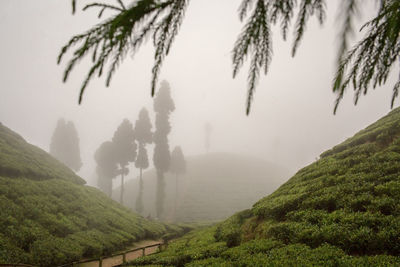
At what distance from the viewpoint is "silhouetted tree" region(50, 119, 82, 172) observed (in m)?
41.8

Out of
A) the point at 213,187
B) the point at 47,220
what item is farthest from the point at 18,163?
the point at 213,187

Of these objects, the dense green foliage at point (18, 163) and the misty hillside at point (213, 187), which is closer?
the dense green foliage at point (18, 163)

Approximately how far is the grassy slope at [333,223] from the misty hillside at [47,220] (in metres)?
A: 4.17

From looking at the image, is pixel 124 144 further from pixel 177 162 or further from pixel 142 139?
pixel 177 162

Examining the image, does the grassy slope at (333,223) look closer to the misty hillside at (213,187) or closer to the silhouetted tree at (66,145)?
the misty hillside at (213,187)

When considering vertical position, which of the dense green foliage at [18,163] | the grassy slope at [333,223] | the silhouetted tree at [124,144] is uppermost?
the silhouetted tree at [124,144]

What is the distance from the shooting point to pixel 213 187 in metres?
50.0

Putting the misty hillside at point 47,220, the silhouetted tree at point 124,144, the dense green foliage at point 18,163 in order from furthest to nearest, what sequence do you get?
the silhouetted tree at point 124,144
the dense green foliage at point 18,163
the misty hillside at point 47,220

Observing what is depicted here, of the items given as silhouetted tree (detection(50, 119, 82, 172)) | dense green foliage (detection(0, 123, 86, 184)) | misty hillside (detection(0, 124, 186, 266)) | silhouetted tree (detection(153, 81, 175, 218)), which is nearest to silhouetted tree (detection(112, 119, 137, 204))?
silhouetted tree (detection(153, 81, 175, 218))

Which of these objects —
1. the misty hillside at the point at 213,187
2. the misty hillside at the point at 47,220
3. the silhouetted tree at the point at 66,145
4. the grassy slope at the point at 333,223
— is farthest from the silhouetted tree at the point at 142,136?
the grassy slope at the point at 333,223

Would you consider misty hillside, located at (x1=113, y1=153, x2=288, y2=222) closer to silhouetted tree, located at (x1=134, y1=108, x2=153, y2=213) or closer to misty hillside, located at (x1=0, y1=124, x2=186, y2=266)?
silhouetted tree, located at (x1=134, y1=108, x2=153, y2=213)

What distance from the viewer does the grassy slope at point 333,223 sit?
5.66 meters

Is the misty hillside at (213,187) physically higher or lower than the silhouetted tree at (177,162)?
lower

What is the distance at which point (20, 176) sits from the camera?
15.1 m
